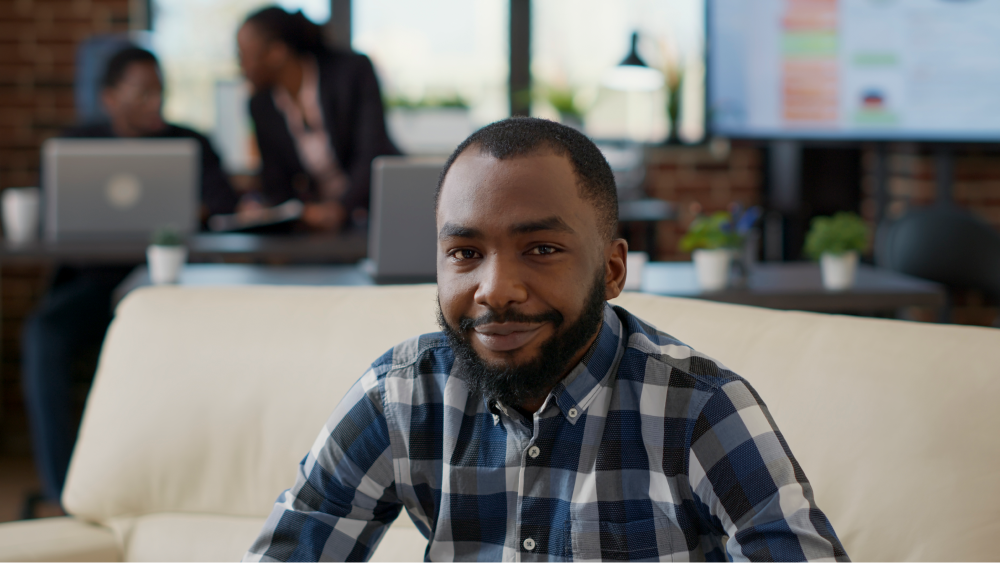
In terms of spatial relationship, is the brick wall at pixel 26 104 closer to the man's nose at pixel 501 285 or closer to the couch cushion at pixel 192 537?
the couch cushion at pixel 192 537

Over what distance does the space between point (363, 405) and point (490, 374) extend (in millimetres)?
180

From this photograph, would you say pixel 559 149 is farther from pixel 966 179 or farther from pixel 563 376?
pixel 966 179

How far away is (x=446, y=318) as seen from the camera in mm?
930

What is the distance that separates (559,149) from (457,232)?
128mm

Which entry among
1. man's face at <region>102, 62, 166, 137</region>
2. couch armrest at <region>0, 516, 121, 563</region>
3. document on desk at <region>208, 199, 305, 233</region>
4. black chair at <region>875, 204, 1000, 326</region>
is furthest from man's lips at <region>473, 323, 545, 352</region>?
man's face at <region>102, 62, 166, 137</region>

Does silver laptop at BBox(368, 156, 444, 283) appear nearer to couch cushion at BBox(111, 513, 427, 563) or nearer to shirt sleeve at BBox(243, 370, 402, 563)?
couch cushion at BBox(111, 513, 427, 563)

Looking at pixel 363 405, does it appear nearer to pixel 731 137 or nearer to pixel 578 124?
pixel 731 137

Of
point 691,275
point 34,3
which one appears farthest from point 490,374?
point 34,3

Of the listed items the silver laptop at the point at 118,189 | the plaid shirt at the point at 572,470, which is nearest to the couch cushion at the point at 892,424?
the plaid shirt at the point at 572,470

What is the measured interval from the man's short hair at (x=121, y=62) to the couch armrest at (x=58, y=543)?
259 cm

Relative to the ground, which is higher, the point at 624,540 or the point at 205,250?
the point at 205,250

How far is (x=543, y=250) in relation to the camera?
0.89 m

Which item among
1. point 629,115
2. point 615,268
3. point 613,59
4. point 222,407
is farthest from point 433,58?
point 615,268

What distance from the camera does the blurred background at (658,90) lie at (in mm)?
3561
